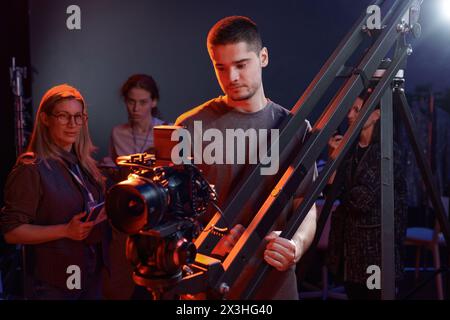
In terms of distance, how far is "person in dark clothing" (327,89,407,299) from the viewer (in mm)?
2180

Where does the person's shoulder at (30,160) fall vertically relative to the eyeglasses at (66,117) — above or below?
below

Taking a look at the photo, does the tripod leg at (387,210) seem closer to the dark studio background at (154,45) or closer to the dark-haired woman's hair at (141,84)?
the dark-haired woman's hair at (141,84)

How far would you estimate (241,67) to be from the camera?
1460mm

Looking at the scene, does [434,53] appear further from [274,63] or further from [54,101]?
[54,101]

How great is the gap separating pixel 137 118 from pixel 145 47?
0.95 metres

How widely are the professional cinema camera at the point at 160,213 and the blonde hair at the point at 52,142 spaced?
778mm

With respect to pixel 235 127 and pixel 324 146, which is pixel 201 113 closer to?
pixel 235 127

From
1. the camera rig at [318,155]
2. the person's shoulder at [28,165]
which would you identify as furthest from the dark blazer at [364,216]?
the person's shoulder at [28,165]

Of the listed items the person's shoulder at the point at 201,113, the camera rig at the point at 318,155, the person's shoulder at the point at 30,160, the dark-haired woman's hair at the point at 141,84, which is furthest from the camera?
the dark-haired woman's hair at the point at 141,84

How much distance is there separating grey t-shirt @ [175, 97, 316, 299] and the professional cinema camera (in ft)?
1.31

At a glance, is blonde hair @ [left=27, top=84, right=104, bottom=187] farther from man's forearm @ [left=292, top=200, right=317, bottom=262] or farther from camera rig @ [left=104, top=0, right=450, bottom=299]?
man's forearm @ [left=292, top=200, right=317, bottom=262]

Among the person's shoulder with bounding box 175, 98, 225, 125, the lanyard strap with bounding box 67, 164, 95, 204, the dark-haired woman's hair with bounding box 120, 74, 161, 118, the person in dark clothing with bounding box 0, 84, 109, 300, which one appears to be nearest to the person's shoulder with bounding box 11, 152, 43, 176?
the person in dark clothing with bounding box 0, 84, 109, 300

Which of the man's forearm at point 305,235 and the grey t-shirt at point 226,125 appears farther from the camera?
the grey t-shirt at point 226,125

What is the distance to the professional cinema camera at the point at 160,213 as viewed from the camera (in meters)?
0.99
